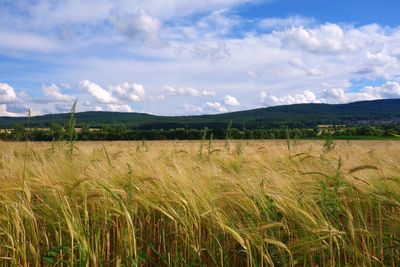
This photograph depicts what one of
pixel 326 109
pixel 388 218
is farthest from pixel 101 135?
pixel 326 109

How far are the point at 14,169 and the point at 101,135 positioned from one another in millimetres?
42817

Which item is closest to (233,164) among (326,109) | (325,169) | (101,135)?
(325,169)

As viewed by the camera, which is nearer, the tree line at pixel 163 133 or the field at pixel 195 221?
the field at pixel 195 221

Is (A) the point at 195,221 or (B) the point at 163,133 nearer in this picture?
(A) the point at 195,221

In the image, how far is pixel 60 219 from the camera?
278 centimetres

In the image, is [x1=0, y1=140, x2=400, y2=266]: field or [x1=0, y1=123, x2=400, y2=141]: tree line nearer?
[x1=0, y1=140, x2=400, y2=266]: field

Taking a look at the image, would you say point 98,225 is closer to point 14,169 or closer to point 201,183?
point 201,183

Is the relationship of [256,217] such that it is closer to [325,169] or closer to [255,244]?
[255,244]

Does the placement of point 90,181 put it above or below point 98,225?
above

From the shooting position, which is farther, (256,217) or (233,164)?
(233,164)

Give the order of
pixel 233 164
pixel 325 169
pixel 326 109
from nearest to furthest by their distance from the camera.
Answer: pixel 325 169 → pixel 233 164 → pixel 326 109

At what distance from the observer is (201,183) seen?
3.21 m

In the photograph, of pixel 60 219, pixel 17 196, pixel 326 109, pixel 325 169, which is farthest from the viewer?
pixel 326 109

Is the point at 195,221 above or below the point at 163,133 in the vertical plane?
below
